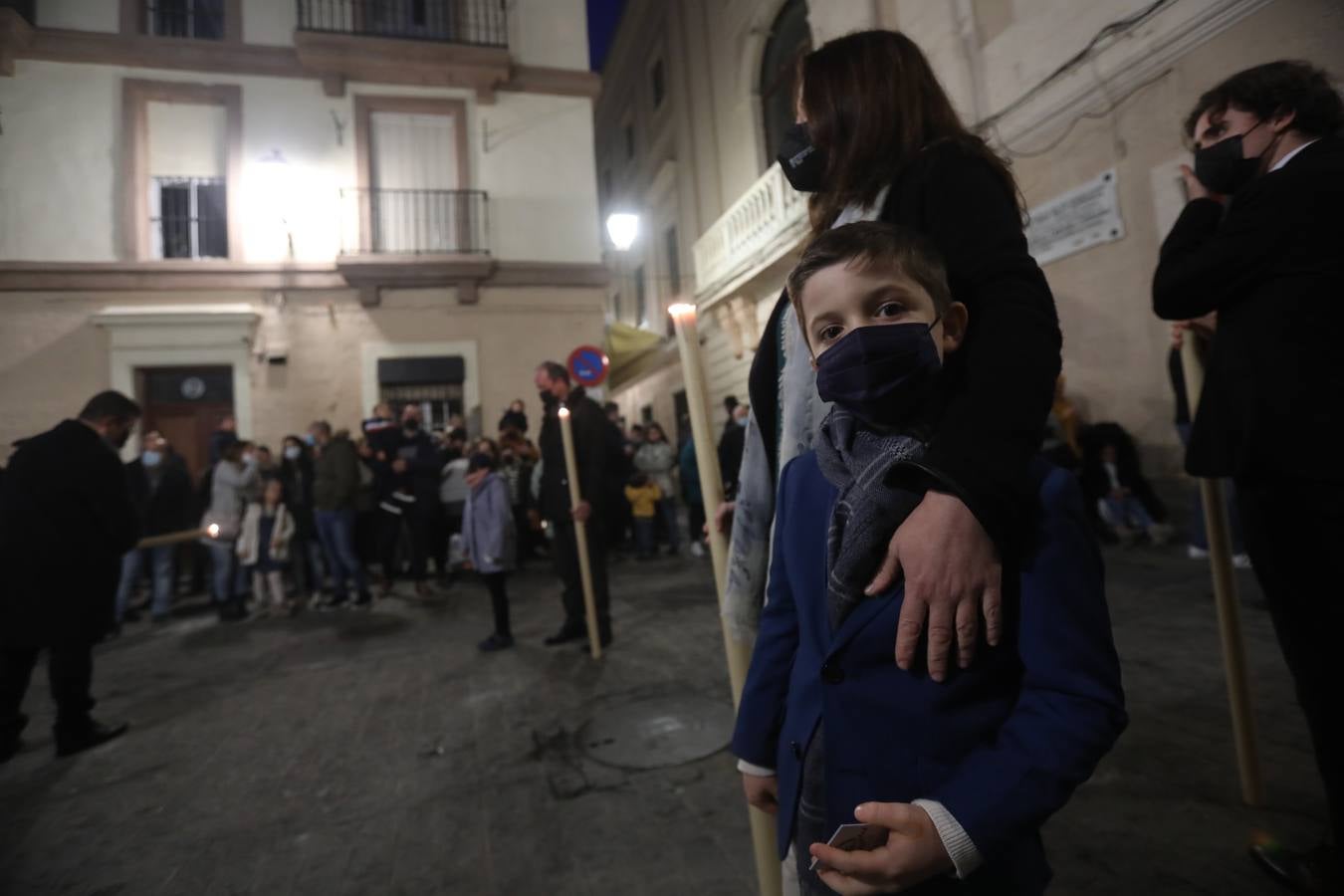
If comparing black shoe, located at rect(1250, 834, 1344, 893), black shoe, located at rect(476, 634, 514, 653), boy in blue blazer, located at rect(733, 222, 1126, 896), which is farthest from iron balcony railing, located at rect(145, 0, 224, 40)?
black shoe, located at rect(1250, 834, 1344, 893)

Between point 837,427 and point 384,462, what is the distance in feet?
25.0

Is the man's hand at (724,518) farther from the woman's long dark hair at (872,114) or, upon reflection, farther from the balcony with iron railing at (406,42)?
the balcony with iron railing at (406,42)

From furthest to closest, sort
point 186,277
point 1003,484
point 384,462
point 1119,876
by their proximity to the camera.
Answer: point 186,277 → point 384,462 → point 1119,876 → point 1003,484

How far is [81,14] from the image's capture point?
5984 mm

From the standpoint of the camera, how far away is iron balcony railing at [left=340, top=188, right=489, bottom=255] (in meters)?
11.3

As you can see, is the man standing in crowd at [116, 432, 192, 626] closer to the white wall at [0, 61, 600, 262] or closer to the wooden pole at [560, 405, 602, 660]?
the white wall at [0, 61, 600, 262]

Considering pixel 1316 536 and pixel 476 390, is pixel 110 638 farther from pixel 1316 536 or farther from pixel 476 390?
pixel 1316 536

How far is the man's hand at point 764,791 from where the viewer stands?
116 cm

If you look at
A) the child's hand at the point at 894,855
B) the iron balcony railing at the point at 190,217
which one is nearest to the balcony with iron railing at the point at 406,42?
the iron balcony railing at the point at 190,217

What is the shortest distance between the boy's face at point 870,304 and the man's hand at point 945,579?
24 centimetres

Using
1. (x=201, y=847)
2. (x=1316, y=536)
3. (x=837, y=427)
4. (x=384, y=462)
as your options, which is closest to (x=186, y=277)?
(x=384, y=462)

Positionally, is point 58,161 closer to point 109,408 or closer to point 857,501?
point 109,408

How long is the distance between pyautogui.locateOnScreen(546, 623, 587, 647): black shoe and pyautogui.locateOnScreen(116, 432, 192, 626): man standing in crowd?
16.2 feet

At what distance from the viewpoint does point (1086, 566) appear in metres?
0.86
